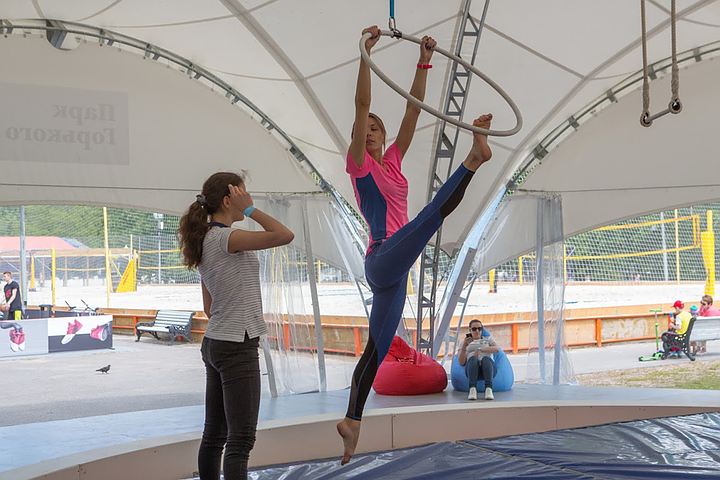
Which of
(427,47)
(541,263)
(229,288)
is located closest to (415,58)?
(541,263)

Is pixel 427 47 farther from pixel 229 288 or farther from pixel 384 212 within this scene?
pixel 229 288

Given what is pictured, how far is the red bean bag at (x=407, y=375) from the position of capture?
6758 mm

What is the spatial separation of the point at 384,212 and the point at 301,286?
4353mm

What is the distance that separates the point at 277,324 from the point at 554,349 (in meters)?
2.77

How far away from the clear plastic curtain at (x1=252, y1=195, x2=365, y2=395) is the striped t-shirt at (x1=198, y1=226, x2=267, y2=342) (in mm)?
4333

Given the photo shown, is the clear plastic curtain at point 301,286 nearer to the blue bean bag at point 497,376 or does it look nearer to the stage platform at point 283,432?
the blue bean bag at point 497,376

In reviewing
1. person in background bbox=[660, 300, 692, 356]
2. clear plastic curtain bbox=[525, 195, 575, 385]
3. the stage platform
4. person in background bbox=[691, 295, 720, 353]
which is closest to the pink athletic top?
the stage platform

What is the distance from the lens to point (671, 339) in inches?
410

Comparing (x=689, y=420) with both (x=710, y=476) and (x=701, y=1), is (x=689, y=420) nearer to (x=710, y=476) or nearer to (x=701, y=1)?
(x=710, y=476)

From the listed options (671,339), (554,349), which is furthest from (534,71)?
(671,339)

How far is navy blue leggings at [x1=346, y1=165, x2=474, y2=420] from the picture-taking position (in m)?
2.59

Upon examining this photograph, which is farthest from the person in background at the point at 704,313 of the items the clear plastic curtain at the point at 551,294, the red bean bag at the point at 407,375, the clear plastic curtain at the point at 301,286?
the clear plastic curtain at the point at 301,286

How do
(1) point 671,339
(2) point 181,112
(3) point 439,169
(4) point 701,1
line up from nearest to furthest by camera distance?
(4) point 701,1 < (2) point 181,112 < (3) point 439,169 < (1) point 671,339

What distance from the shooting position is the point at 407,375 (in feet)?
22.2
